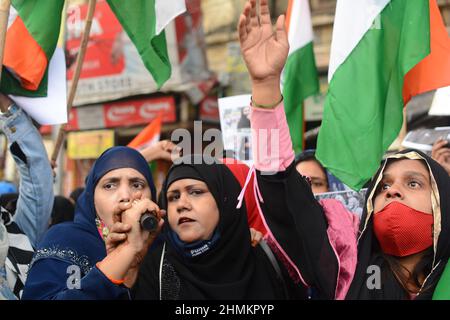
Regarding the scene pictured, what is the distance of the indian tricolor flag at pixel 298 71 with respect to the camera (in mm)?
4324

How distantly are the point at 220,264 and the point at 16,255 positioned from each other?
0.92 metres

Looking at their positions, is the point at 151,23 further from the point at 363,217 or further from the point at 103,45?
the point at 103,45

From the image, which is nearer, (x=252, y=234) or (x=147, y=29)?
(x=252, y=234)

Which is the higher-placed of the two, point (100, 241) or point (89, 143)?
point (100, 241)

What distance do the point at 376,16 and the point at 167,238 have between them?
4.64 feet

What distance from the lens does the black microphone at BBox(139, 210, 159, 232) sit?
2365 millimetres

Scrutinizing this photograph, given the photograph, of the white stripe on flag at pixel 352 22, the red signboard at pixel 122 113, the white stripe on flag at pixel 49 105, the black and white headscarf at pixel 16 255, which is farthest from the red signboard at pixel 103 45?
the black and white headscarf at pixel 16 255

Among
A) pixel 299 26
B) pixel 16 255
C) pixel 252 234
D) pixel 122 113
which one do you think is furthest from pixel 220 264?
pixel 122 113

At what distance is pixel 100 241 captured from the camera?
286cm

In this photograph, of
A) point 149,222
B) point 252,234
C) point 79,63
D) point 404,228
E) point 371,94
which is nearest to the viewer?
point 149,222

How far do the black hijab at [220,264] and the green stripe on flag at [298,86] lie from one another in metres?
1.49

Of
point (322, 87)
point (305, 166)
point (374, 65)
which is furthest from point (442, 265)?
point (322, 87)

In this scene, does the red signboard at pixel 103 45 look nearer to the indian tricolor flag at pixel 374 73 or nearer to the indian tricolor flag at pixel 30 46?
the indian tricolor flag at pixel 30 46
